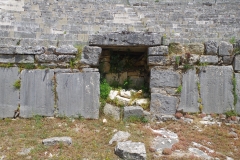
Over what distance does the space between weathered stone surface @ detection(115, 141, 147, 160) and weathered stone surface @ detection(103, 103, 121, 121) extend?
4.76 feet

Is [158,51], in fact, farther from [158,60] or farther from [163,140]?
[163,140]

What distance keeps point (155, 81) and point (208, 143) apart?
5.53 feet

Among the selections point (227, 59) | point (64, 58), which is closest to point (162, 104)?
point (227, 59)

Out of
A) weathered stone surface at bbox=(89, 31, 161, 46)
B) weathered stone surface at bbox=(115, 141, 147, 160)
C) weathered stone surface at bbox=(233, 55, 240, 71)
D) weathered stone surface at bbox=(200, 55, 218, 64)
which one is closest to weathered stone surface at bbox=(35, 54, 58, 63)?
weathered stone surface at bbox=(89, 31, 161, 46)

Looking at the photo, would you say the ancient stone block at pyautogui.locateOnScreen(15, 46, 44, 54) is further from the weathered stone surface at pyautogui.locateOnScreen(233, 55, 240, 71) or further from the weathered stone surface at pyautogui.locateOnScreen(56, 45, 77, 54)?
the weathered stone surface at pyautogui.locateOnScreen(233, 55, 240, 71)

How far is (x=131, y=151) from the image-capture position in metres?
3.89

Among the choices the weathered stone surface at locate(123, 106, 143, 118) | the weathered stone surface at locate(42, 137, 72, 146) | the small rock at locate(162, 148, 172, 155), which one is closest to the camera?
the small rock at locate(162, 148, 172, 155)

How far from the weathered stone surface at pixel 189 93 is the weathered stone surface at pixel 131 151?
1807 millimetres

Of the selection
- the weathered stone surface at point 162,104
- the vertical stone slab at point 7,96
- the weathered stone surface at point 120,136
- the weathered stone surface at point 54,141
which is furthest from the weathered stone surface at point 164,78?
the vertical stone slab at point 7,96

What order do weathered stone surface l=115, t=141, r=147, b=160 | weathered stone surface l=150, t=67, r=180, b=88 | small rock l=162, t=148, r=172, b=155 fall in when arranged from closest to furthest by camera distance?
weathered stone surface l=115, t=141, r=147, b=160 < small rock l=162, t=148, r=172, b=155 < weathered stone surface l=150, t=67, r=180, b=88

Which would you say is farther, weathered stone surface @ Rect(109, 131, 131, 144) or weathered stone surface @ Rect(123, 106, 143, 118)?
weathered stone surface @ Rect(123, 106, 143, 118)

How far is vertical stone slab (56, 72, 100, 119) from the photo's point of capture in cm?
550

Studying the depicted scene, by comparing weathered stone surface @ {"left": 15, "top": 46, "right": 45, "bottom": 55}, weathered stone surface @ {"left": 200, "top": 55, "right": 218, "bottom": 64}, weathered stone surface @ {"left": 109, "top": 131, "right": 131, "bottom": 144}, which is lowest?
weathered stone surface @ {"left": 109, "top": 131, "right": 131, "bottom": 144}

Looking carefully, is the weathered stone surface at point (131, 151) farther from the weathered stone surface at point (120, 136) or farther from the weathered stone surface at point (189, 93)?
the weathered stone surface at point (189, 93)
